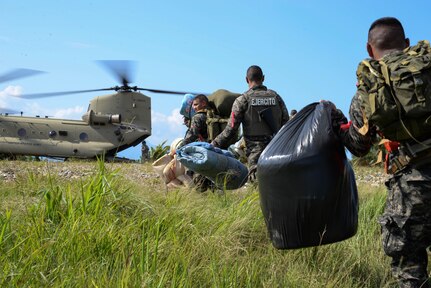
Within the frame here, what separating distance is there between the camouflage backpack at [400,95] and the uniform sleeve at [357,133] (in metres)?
0.09

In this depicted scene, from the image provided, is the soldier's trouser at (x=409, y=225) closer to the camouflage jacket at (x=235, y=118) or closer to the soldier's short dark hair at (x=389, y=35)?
the soldier's short dark hair at (x=389, y=35)

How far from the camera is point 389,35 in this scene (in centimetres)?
275

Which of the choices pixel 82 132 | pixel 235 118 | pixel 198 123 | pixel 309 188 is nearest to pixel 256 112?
pixel 235 118

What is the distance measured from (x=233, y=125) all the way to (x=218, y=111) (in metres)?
2.07

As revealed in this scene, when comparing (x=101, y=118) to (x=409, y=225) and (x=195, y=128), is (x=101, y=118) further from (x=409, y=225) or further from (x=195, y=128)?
(x=409, y=225)

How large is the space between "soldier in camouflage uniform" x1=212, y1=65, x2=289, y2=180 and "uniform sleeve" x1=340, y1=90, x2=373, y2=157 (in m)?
2.91

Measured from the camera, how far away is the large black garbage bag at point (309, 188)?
279cm

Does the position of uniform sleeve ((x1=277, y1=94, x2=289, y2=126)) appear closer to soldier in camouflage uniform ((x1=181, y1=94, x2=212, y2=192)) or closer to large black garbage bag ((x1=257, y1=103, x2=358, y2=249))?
soldier in camouflage uniform ((x1=181, y1=94, x2=212, y2=192))

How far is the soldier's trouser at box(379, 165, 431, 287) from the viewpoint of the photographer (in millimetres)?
2586

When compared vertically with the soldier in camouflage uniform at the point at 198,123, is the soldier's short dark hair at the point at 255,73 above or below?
above

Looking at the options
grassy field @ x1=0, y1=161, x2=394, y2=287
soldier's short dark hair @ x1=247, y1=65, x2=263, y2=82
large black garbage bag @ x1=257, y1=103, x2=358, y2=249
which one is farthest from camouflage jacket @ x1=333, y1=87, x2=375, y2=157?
soldier's short dark hair @ x1=247, y1=65, x2=263, y2=82

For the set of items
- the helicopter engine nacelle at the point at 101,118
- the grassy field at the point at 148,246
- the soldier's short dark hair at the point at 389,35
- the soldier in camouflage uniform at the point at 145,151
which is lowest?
the soldier in camouflage uniform at the point at 145,151

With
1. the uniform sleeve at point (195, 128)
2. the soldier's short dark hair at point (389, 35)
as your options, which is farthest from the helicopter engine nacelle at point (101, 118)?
the soldier's short dark hair at point (389, 35)

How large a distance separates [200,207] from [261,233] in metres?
0.52
